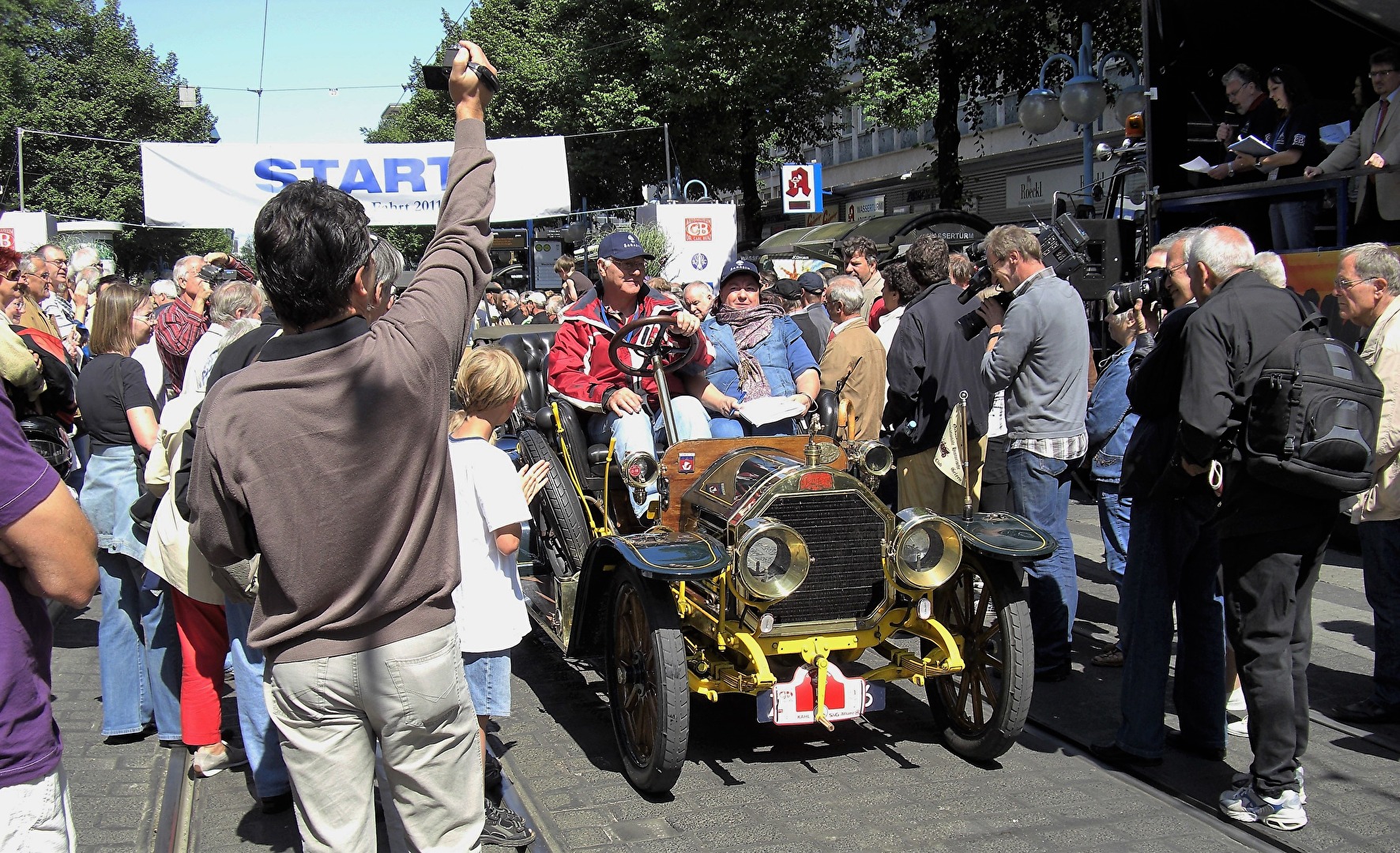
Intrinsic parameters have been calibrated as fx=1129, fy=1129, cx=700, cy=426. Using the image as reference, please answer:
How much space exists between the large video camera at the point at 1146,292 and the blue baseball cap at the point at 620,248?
8.15ft

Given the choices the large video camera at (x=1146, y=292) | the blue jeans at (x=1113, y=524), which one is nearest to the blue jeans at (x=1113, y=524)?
the blue jeans at (x=1113, y=524)

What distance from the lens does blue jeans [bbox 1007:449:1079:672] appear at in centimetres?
568

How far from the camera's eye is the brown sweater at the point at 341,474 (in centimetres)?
229

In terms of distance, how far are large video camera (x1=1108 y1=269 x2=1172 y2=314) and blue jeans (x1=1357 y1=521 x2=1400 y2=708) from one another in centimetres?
147

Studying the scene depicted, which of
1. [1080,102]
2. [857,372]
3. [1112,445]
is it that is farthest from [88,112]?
[1112,445]

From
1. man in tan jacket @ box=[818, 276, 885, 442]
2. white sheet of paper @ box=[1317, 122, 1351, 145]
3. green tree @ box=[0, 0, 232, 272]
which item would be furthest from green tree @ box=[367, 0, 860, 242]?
man in tan jacket @ box=[818, 276, 885, 442]

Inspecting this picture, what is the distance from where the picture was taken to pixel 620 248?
626 centimetres

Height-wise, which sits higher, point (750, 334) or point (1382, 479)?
point (750, 334)

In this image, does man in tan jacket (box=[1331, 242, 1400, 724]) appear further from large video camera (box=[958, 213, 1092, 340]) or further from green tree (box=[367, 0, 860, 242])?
green tree (box=[367, 0, 860, 242])

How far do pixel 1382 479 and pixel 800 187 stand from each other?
57.1 feet

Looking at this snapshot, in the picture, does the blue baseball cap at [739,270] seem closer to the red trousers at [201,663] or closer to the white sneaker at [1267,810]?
the red trousers at [201,663]

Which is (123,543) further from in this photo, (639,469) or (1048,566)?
(1048,566)

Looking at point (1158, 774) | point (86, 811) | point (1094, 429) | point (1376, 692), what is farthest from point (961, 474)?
point (86, 811)

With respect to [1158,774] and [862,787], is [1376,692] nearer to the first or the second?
[1158,774]
